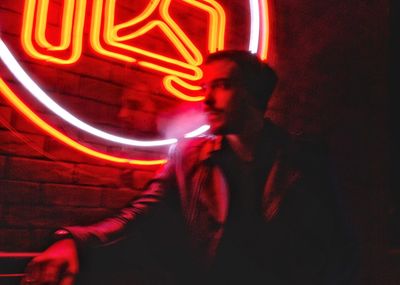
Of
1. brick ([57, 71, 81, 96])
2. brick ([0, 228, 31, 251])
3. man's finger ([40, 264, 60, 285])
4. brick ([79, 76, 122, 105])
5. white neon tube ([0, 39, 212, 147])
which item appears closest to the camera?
man's finger ([40, 264, 60, 285])

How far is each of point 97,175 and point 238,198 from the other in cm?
89

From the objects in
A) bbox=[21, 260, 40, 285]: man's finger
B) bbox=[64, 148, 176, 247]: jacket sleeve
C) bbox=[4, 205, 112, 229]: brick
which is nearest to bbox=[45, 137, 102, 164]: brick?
bbox=[4, 205, 112, 229]: brick

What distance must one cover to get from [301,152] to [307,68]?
1.06 m

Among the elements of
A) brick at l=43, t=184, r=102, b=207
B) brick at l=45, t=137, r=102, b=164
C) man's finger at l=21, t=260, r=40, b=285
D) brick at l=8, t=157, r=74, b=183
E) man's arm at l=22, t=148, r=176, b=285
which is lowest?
man's finger at l=21, t=260, r=40, b=285

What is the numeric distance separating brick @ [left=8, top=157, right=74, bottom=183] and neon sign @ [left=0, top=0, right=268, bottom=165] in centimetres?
28

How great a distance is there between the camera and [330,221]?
12.2 feet

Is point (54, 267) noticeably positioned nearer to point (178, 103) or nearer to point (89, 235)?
point (89, 235)

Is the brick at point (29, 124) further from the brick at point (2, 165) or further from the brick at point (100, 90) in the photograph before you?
the brick at point (100, 90)

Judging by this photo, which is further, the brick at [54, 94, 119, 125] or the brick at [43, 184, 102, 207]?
the brick at [54, 94, 119, 125]

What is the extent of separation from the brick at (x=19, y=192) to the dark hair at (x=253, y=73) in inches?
51.0

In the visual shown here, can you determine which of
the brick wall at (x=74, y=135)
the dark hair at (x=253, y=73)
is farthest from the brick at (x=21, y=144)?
the dark hair at (x=253, y=73)

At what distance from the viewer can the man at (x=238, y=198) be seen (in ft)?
11.0

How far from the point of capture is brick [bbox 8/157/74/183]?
292 cm

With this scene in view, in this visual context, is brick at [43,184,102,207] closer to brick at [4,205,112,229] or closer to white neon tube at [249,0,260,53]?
brick at [4,205,112,229]
